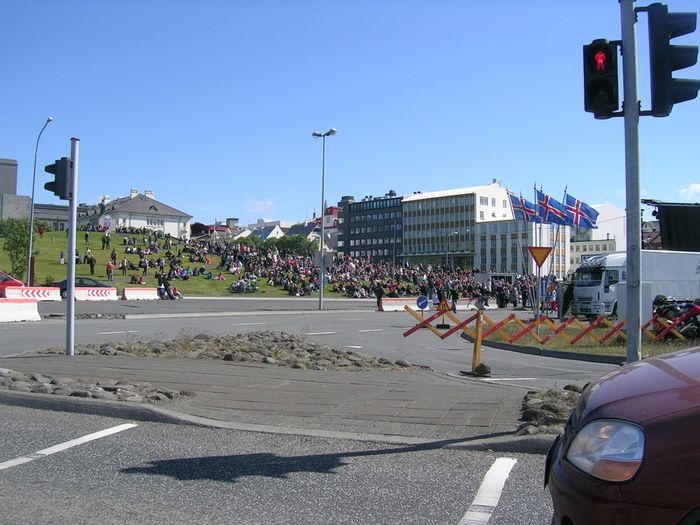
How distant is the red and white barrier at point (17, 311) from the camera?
74.7 ft

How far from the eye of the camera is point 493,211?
412 feet

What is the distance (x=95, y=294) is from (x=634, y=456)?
1502 inches

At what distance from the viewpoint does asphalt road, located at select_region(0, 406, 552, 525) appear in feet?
13.3

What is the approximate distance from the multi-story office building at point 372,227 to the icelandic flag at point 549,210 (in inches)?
4461

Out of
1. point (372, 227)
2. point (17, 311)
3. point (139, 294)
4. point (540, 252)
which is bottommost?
→ point (17, 311)

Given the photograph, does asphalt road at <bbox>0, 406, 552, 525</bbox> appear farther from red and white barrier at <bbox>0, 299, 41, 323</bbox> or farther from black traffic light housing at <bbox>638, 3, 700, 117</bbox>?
red and white barrier at <bbox>0, 299, 41, 323</bbox>

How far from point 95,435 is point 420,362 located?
880 cm

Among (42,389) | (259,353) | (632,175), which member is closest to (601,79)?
(632,175)

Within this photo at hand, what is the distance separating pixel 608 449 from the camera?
264 cm

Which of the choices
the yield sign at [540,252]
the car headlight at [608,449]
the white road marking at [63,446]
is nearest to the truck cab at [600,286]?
the yield sign at [540,252]

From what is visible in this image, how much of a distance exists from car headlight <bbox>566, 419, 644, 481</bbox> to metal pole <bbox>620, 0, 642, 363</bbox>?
132 inches

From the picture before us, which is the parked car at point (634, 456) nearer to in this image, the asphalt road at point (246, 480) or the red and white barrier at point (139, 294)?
the asphalt road at point (246, 480)

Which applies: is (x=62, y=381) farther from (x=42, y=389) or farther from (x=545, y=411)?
(x=545, y=411)

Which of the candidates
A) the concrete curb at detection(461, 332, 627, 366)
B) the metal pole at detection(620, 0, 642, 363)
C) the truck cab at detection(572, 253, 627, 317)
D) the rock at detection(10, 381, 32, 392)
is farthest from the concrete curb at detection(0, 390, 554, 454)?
the truck cab at detection(572, 253, 627, 317)
